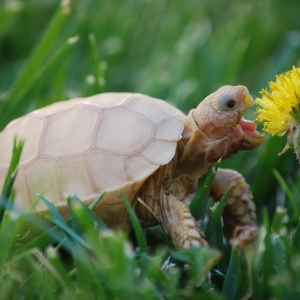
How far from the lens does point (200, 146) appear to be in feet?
3.92

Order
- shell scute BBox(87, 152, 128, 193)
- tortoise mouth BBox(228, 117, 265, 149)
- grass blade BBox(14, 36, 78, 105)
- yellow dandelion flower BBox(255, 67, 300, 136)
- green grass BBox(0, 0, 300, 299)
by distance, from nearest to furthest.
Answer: green grass BBox(0, 0, 300, 299) → yellow dandelion flower BBox(255, 67, 300, 136) → shell scute BBox(87, 152, 128, 193) → tortoise mouth BBox(228, 117, 265, 149) → grass blade BBox(14, 36, 78, 105)

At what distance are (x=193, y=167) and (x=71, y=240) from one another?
0.38 meters

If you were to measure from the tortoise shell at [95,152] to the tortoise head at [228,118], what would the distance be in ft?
0.19

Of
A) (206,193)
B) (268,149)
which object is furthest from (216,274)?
(268,149)

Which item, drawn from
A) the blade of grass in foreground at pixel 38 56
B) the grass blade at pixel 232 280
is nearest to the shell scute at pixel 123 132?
the grass blade at pixel 232 280

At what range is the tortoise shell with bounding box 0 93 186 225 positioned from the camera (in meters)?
1.10

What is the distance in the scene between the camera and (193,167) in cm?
123

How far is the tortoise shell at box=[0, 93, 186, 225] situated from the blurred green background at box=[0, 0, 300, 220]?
1.28 ft

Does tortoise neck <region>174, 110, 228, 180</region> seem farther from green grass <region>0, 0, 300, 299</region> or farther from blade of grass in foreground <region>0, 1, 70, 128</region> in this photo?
blade of grass in foreground <region>0, 1, 70, 128</region>

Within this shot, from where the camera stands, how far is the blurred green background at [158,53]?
62.6 inches

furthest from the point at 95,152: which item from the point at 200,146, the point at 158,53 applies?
the point at 158,53

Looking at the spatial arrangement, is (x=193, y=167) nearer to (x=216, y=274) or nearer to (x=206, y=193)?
(x=206, y=193)

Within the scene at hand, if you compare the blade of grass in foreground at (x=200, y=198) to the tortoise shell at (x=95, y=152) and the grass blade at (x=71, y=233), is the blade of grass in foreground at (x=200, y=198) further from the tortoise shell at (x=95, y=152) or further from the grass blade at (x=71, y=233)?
the grass blade at (x=71, y=233)

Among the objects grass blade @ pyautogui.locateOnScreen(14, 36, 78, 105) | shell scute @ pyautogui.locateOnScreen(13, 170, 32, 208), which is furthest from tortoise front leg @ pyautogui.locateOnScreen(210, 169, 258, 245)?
grass blade @ pyautogui.locateOnScreen(14, 36, 78, 105)
